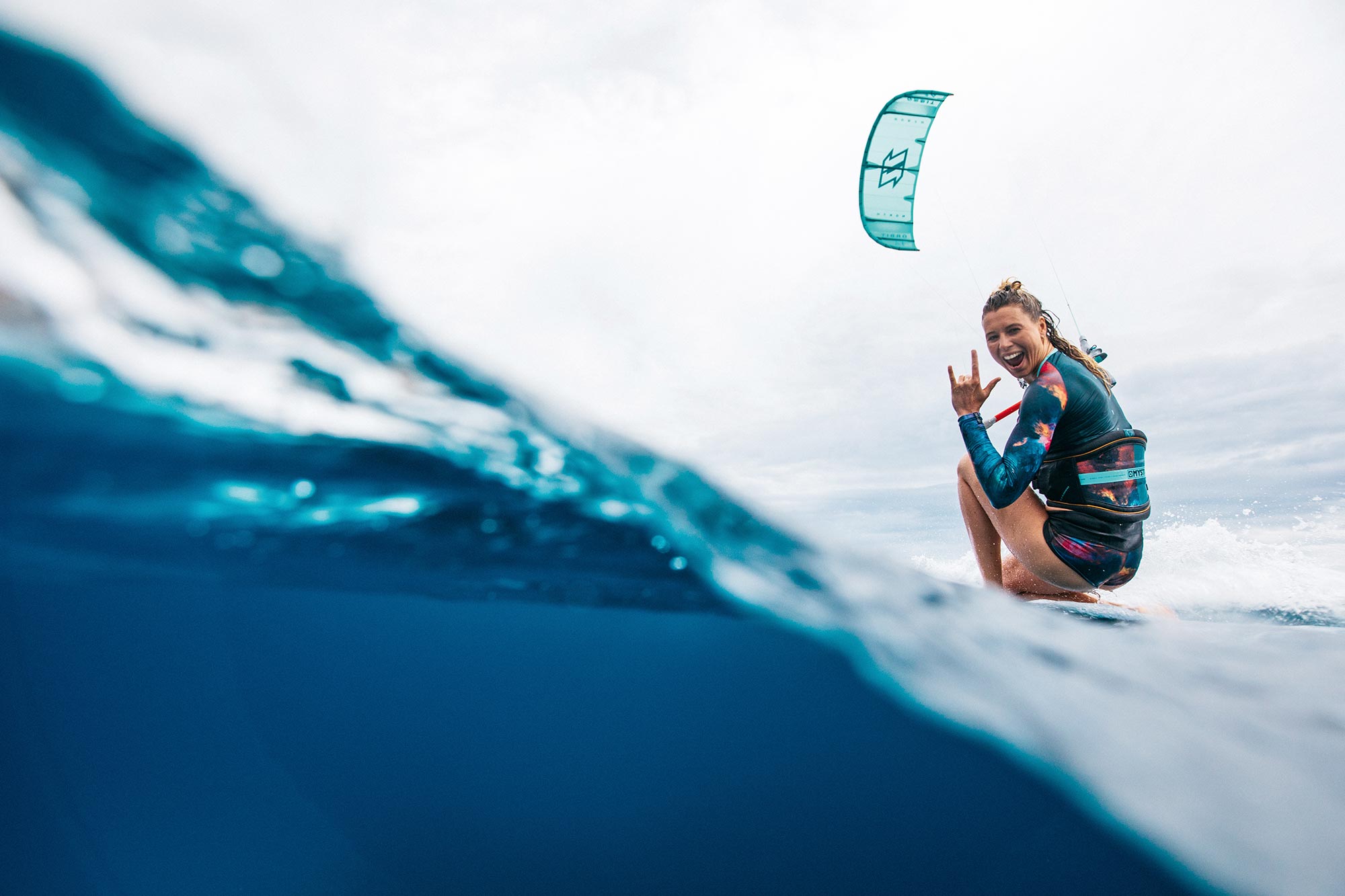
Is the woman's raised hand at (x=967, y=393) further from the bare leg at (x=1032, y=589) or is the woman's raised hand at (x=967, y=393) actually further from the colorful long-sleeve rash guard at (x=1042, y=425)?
the bare leg at (x=1032, y=589)

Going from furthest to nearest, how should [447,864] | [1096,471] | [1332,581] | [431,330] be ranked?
[1332,581] < [1096,471] < [447,864] < [431,330]

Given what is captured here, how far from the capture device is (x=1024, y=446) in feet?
8.79

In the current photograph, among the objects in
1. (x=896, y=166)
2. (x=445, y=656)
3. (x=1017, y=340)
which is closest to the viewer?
(x=445, y=656)

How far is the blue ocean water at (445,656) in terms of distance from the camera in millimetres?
1850

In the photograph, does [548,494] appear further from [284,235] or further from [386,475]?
[284,235]

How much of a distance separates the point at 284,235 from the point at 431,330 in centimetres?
51

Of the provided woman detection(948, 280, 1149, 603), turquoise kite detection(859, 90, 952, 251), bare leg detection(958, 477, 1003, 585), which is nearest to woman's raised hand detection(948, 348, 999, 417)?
woman detection(948, 280, 1149, 603)

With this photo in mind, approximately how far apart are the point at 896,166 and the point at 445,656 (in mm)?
7305

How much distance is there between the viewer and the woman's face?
304 centimetres

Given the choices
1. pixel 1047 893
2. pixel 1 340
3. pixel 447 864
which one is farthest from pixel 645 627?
pixel 1 340

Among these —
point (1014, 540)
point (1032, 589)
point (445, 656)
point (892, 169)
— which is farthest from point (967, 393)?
point (892, 169)

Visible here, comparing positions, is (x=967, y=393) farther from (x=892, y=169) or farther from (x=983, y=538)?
(x=892, y=169)

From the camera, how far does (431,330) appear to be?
2.15m

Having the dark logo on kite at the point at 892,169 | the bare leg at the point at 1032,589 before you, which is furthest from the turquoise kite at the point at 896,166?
the bare leg at the point at 1032,589
